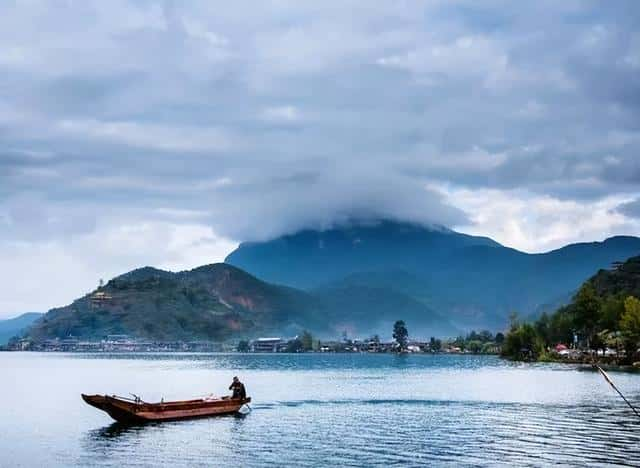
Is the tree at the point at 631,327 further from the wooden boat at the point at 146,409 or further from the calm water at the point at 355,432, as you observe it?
the wooden boat at the point at 146,409

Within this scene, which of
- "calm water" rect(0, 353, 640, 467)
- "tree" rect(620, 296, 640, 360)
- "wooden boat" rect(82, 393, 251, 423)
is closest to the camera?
"calm water" rect(0, 353, 640, 467)

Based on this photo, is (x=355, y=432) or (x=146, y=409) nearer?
(x=355, y=432)

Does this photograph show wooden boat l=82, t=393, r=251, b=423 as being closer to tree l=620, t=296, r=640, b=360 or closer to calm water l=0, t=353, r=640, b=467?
calm water l=0, t=353, r=640, b=467

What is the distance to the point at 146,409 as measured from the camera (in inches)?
3068

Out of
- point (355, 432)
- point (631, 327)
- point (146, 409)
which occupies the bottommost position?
point (355, 432)

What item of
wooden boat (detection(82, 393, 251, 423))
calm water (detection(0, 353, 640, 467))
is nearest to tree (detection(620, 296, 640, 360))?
calm water (detection(0, 353, 640, 467))

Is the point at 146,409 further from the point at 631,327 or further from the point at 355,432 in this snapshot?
the point at 631,327

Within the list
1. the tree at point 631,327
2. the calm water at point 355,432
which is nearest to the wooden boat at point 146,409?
the calm water at point 355,432

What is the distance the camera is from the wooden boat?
76938 millimetres

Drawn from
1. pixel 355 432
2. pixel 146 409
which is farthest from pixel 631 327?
pixel 146 409

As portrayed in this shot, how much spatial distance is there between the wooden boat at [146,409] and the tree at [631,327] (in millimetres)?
115486

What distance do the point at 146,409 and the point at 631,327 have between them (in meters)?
127

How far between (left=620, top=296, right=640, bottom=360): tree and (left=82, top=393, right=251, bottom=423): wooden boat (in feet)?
379

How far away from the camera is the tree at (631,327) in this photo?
174 metres
